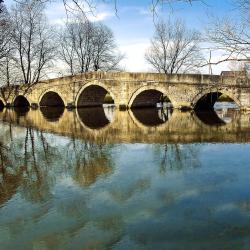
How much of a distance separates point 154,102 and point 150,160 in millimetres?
19894

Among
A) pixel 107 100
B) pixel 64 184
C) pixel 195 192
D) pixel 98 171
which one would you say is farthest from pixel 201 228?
pixel 107 100

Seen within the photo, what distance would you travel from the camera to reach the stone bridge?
2058 centimetres

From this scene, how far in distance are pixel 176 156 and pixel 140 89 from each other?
49.7ft

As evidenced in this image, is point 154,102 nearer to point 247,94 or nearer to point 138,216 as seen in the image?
point 247,94

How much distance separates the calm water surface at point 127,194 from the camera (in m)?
4.63

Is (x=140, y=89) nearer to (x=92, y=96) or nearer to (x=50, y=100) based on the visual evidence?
(x=92, y=96)

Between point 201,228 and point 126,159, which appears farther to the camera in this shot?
point 126,159

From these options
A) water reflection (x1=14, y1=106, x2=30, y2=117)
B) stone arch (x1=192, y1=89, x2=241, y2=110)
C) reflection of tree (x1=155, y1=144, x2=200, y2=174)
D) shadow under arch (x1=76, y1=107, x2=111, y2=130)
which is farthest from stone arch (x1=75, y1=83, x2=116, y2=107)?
reflection of tree (x1=155, y1=144, x2=200, y2=174)

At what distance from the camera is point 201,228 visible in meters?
4.78

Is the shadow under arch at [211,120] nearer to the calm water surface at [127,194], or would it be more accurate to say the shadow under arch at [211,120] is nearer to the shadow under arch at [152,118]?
the shadow under arch at [152,118]

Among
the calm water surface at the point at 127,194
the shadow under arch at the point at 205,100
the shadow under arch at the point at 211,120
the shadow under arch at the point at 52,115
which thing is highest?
the shadow under arch at the point at 205,100

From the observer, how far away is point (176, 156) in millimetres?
9125

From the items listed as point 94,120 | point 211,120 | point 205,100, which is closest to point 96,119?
point 94,120

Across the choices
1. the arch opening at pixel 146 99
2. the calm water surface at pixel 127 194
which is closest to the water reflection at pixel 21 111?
the arch opening at pixel 146 99
